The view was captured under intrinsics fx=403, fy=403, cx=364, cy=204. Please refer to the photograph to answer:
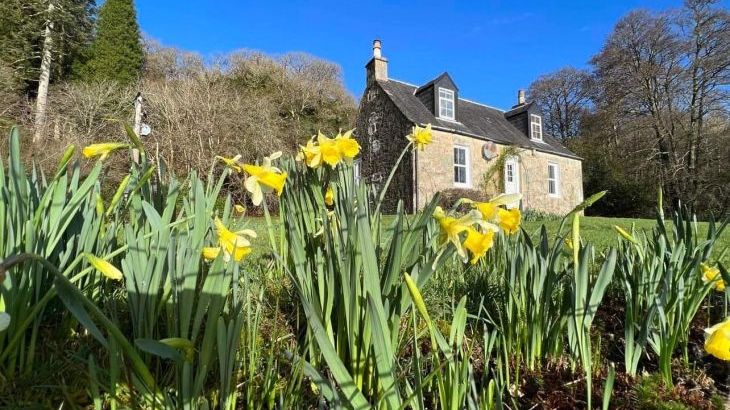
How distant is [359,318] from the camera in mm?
1068

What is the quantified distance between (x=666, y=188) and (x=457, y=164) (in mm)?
10481

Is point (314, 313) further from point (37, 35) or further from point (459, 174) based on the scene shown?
point (37, 35)

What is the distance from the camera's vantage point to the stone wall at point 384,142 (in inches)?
516

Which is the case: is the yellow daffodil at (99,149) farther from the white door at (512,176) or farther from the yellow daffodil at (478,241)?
the white door at (512,176)

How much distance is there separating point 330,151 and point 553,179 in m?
17.2

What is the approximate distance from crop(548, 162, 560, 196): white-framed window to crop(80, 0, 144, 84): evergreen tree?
18.0 meters

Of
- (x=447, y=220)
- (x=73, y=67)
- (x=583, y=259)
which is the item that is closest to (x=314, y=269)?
(x=447, y=220)

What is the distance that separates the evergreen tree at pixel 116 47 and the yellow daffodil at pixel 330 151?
18.5 meters

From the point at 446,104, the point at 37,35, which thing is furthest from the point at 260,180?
the point at 37,35

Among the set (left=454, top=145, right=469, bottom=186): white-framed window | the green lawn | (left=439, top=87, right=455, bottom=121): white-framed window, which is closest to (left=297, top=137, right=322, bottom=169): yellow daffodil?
the green lawn

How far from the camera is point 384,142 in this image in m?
14.1

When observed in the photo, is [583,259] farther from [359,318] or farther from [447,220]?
[359,318]

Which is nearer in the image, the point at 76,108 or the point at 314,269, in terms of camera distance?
the point at 314,269

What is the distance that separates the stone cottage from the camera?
1307 centimetres
